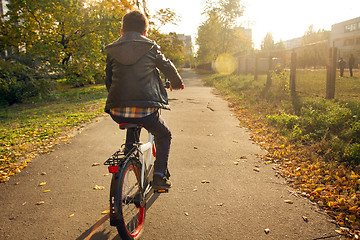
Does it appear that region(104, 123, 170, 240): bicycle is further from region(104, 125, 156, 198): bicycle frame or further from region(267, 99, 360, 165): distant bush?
region(267, 99, 360, 165): distant bush

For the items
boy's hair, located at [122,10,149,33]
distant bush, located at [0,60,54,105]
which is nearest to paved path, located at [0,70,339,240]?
boy's hair, located at [122,10,149,33]

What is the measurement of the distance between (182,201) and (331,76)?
700 centimetres

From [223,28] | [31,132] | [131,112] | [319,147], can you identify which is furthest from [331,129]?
[223,28]

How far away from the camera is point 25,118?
31.1 ft

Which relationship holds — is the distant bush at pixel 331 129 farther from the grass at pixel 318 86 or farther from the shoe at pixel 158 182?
the shoe at pixel 158 182

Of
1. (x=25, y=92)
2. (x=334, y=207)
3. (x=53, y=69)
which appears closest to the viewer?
(x=334, y=207)

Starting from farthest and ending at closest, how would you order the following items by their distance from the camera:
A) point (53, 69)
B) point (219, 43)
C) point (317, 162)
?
point (219, 43), point (53, 69), point (317, 162)

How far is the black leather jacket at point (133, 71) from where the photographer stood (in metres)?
2.56

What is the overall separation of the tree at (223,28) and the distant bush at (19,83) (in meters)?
35.2

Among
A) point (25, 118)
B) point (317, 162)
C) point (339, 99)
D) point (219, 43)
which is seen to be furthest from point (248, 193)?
point (219, 43)

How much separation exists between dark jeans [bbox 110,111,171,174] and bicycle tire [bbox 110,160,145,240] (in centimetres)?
33

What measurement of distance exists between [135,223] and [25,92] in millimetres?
12770

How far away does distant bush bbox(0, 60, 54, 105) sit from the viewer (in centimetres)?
1269

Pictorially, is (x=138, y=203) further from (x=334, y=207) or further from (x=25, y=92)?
(x=25, y=92)
